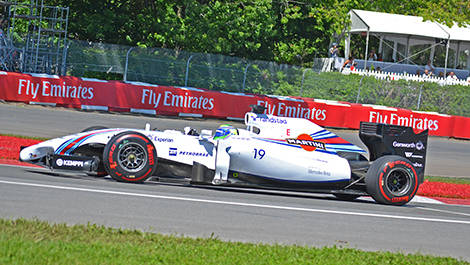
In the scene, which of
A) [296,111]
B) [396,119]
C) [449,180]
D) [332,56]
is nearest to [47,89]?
[296,111]

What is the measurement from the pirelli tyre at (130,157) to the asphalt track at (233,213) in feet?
0.66

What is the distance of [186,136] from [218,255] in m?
4.59

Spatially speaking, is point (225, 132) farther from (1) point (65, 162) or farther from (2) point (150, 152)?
(1) point (65, 162)

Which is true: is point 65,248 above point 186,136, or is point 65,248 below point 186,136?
below

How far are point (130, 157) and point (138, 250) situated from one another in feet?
14.0

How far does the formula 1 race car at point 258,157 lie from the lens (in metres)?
10.5

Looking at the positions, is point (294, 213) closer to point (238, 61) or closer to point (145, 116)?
point (145, 116)

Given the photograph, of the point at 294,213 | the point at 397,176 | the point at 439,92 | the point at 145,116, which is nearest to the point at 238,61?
the point at 145,116

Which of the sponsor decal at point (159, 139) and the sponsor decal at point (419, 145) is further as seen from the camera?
the sponsor decal at point (419, 145)

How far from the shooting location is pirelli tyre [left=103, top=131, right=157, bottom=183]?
10.4m

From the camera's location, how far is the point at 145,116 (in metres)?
25.1

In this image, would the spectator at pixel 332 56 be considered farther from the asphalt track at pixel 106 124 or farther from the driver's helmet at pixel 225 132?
the driver's helmet at pixel 225 132

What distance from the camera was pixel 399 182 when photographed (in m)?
12.1

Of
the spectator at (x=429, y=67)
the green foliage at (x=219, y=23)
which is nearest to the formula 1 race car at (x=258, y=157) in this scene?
the green foliage at (x=219, y=23)
